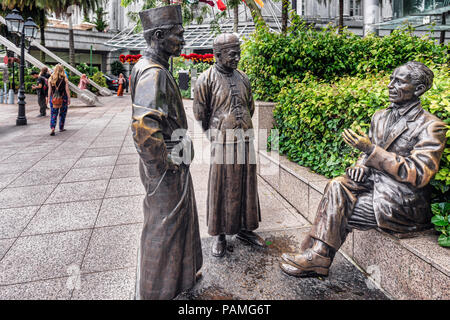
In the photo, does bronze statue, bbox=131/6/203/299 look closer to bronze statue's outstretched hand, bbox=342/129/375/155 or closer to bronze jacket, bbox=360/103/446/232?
bronze statue's outstretched hand, bbox=342/129/375/155

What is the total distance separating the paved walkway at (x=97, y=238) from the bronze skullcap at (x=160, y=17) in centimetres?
210

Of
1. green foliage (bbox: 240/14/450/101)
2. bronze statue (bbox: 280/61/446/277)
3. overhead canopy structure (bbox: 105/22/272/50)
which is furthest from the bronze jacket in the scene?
overhead canopy structure (bbox: 105/22/272/50)

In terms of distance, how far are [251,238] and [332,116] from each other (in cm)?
201

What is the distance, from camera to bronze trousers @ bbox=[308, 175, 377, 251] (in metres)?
2.67

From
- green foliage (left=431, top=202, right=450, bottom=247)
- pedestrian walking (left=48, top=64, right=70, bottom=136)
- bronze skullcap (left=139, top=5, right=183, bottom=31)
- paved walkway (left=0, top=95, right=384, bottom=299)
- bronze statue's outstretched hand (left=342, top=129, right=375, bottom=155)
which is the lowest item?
paved walkway (left=0, top=95, right=384, bottom=299)

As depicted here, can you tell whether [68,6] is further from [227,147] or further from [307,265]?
[307,265]

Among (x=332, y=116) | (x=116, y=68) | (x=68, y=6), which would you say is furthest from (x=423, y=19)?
(x=116, y=68)

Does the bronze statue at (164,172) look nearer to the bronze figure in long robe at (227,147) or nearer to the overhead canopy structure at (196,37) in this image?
the bronze figure in long robe at (227,147)

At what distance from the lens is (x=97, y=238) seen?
368 centimetres

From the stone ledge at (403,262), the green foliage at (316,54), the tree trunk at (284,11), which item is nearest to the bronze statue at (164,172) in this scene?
the stone ledge at (403,262)

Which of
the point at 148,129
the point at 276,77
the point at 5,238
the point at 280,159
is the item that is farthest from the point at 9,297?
the point at 276,77

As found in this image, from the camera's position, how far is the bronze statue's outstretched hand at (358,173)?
2.74 metres

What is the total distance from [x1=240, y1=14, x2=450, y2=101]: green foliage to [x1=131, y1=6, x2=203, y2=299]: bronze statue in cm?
410

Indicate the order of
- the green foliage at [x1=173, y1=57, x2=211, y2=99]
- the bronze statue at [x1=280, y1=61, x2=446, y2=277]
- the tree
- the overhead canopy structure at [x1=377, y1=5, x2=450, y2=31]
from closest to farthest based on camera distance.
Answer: the bronze statue at [x1=280, y1=61, x2=446, y2=277] < the overhead canopy structure at [x1=377, y1=5, x2=450, y2=31] < the green foliage at [x1=173, y1=57, x2=211, y2=99] < the tree
